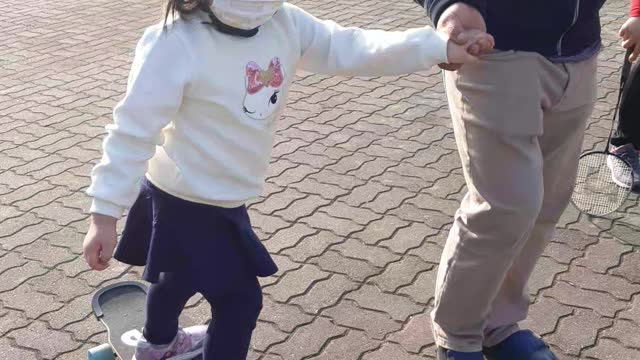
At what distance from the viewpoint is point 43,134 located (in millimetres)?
5168

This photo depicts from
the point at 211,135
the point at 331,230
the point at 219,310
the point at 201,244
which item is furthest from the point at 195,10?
the point at 331,230

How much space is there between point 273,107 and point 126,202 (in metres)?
0.47

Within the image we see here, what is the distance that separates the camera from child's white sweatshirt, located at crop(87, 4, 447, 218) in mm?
2066

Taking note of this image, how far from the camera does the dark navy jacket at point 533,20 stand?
2.28 metres

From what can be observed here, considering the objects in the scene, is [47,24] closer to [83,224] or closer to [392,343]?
[83,224]

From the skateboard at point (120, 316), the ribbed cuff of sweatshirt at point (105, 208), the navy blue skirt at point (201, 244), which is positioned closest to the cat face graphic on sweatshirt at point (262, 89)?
the navy blue skirt at point (201, 244)

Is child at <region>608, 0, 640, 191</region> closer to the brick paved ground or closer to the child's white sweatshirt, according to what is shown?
the brick paved ground

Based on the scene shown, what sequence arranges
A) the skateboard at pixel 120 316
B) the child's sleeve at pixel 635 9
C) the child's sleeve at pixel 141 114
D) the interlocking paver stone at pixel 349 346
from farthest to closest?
the child's sleeve at pixel 635 9 < the interlocking paver stone at pixel 349 346 < the skateboard at pixel 120 316 < the child's sleeve at pixel 141 114

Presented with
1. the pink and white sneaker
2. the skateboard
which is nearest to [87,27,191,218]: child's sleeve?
the pink and white sneaker

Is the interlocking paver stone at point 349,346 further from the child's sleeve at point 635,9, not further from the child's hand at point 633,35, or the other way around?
the child's sleeve at point 635,9

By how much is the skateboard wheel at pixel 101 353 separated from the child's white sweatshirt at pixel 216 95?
0.76 meters

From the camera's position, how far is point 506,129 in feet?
7.68

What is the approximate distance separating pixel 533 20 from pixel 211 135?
0.94 m

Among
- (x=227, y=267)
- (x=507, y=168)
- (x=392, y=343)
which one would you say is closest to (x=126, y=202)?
(x=227, y=267)
